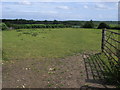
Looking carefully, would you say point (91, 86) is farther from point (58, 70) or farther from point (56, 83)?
point (58, 70)

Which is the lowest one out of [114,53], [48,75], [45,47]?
[48,75]

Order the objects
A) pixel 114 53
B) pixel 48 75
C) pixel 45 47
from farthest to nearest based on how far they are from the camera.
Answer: pixel 45 47 < pixel 114 53 < pixel 48 75

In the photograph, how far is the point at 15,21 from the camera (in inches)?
1328

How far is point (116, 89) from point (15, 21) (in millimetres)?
32163

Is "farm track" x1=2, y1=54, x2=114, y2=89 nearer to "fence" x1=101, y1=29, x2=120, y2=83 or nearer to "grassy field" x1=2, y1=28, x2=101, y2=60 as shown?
"fence" x1=101, y1=29, x2=120, y2=83

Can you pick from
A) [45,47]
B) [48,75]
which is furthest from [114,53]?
[45,47]

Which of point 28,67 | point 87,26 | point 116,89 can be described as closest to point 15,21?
point 87,26

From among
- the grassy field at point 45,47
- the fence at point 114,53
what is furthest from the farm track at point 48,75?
the grassy field at point 45,47

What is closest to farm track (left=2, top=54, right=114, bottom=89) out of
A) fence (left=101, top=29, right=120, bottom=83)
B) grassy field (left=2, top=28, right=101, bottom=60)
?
fence (left=101, top=29, right=120, bottom=83)

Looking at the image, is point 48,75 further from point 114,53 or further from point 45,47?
point 45,47

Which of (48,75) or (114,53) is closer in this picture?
(48,75)

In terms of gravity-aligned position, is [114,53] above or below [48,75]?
above

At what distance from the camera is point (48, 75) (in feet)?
15.2

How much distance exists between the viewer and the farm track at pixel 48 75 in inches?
155
